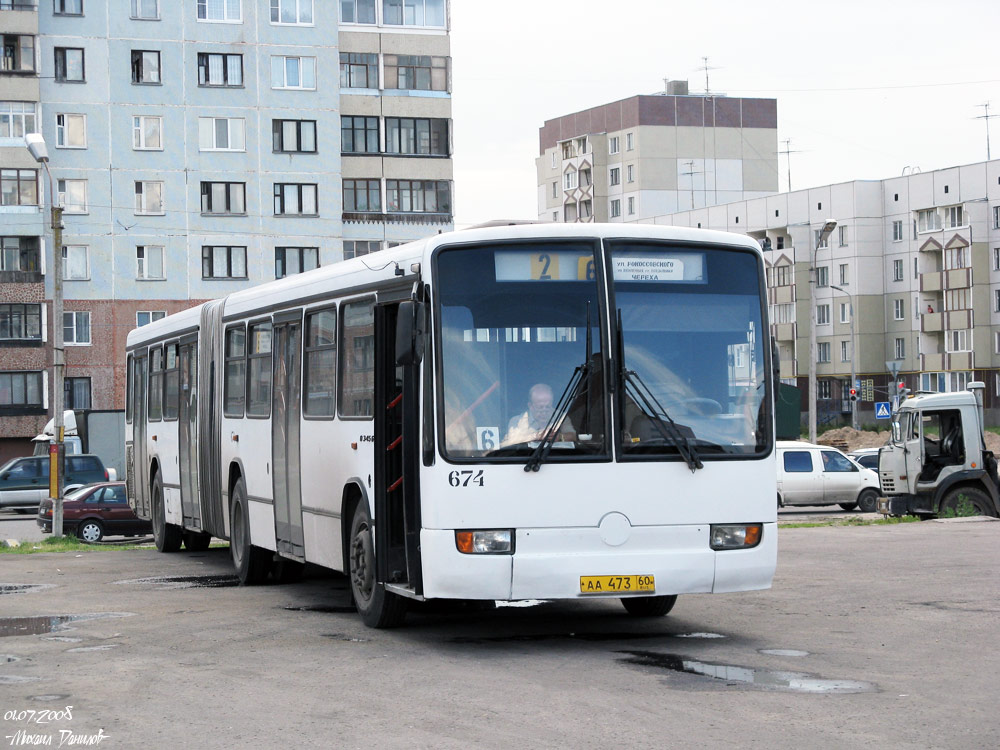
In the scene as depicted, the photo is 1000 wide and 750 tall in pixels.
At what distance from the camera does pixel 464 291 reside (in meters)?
11.4

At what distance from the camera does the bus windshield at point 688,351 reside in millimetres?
11461

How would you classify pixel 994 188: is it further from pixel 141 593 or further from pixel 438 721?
pixel 438 721

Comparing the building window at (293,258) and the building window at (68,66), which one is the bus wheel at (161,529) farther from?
the building window at (68,66)

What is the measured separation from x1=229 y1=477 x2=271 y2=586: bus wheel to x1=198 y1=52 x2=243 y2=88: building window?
55427 mm

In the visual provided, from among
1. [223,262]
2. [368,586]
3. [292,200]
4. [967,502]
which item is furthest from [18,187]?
[368,586]

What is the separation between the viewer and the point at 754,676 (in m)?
10.2

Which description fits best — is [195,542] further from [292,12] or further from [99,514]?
[292,12]

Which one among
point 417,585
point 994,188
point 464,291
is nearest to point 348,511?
point 417,585

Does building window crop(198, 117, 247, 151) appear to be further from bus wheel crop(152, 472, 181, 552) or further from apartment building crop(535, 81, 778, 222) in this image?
apartment building crop(535, 81, 778, 222)

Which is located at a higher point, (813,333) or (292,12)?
(292,12)

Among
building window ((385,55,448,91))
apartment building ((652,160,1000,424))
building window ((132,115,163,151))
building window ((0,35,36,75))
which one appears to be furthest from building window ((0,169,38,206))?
apartment building ((652,160,1000,424))

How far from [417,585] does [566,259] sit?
2.59 metres

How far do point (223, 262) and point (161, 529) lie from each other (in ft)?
159

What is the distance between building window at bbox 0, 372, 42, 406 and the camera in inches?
2653
